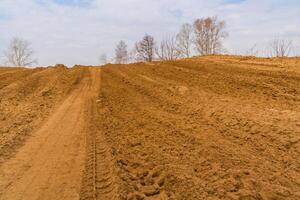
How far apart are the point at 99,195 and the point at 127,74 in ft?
29.6

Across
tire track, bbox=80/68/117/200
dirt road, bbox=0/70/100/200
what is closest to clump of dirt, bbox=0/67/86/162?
dirt road, bbox=0/70/100/200

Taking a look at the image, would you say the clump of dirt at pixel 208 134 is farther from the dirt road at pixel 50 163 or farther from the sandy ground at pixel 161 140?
the dirt road at pixel 50 163

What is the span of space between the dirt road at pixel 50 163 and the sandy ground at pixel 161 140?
0.05ft

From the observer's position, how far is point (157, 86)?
1010 cm

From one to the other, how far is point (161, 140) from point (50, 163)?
1.81 metres

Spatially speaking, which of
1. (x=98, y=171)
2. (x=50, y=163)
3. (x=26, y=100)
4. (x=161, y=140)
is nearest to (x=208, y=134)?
(x=161, y=140)

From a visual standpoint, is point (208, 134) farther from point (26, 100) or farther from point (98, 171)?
point (26, 100)

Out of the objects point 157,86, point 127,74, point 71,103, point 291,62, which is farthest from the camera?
point 127,74

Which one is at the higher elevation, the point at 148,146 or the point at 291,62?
the point at 291,62

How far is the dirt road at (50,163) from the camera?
4113mm

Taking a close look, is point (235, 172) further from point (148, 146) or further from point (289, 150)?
point (148, 146)

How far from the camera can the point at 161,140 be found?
5.69m

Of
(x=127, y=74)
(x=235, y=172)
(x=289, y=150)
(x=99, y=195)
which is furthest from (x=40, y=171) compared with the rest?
(x=127, y=74)

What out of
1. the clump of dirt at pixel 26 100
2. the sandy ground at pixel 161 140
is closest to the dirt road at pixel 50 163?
the sandy ground at pixel 161 140
